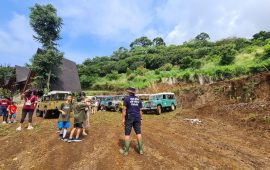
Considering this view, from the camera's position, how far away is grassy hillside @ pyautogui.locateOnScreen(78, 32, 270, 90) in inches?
1171

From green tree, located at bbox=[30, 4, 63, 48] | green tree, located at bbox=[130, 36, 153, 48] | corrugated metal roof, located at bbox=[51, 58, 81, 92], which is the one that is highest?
green tree, located at bbox=[130, 36, 153, 48]

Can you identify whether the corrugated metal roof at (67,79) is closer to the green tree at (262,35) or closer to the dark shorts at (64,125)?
the dark shorts at (64,125)

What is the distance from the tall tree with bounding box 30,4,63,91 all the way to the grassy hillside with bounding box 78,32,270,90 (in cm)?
1199

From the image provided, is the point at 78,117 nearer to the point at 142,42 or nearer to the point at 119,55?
the point at 119,55

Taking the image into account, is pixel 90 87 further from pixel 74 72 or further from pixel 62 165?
pixel 62 165

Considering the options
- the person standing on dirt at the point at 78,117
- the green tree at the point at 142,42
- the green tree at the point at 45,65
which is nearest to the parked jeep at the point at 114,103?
the person standing on dirt at the point at 78,117

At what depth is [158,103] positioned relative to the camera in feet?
68.8

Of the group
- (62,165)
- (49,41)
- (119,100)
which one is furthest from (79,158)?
(49,41)

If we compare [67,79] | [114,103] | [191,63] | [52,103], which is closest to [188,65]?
[191,63]

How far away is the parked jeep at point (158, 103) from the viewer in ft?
68.3

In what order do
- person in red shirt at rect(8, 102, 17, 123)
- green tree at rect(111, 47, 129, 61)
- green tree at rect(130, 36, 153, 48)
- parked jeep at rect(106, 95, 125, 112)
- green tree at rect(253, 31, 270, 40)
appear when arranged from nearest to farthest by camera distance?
person in red shirt at rect(8, 102, 17, 123), parked jeep at rect(106, 95, 125, 112), green tree at rect(253, 31, 270, 40), green tree at rect(111, 47, 129, 61), green tree at rect(130, 36, 153, 48)

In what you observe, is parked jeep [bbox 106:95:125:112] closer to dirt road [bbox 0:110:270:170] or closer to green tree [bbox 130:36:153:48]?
dirt road [bbox 0:110:270:170]

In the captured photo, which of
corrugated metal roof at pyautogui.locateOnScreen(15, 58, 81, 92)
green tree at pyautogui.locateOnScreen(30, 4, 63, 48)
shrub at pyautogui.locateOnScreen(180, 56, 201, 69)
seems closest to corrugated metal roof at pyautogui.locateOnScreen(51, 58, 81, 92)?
corrugated metal roof at pyautogui.locateOnScreen(15, 58, 81, 92)

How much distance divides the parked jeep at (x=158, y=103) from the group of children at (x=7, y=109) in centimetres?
1005
